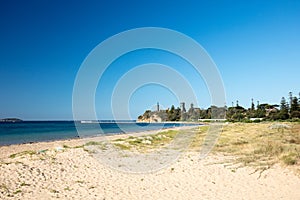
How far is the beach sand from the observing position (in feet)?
21.3

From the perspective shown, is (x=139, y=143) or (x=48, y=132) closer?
(x=139, y=143)

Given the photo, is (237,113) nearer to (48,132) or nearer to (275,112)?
(275,112)

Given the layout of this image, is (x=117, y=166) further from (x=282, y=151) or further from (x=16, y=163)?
(x=282, y=151)

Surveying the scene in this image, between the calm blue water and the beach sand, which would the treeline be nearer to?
the calm blue water

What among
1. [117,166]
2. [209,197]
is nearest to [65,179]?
[117,166]

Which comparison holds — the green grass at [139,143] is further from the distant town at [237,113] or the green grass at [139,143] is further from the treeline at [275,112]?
the treeline at [275,112]

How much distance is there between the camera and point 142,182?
25.0 ft

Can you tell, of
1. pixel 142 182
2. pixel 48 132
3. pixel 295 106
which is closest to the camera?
pixel 142 182

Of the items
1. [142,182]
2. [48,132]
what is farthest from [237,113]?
[142,182]

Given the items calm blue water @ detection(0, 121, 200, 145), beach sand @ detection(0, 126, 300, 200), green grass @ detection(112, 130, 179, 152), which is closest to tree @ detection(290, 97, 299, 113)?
calm blue water @ detection(0, 121, 200, 145)

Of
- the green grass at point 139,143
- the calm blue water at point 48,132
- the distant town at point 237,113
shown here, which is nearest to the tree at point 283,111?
the distant town at point 237,113

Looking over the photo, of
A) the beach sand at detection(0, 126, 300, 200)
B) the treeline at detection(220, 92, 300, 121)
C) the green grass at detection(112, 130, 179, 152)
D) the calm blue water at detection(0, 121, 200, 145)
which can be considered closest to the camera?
the beach sand at detection(0, 126, 300, 200)

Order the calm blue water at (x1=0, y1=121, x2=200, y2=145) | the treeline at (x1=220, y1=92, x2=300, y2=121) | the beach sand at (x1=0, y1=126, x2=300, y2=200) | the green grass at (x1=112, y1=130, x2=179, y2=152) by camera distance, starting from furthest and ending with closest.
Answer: the treeline at (x1=220, y1=92, x2=300, y2=121)
the calm blue water at (x1=0, y1=121, x2=200, y2=145)
the green grass at (x1=112, y1=130, x2=179, y2=152)
the beach sand at (x1=0, y1=126, x2=300, y2=200)

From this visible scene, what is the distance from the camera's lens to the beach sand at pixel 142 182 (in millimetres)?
6484
